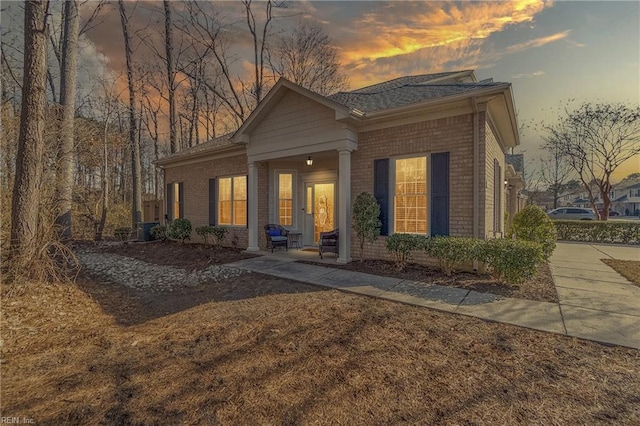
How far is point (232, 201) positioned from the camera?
10.7 metres

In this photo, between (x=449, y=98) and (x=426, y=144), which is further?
(x=426, y=144)

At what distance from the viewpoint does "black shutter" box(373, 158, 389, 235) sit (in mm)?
7199

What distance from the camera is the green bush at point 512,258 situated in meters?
5.02

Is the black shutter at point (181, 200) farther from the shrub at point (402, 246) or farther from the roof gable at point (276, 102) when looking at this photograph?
the shrub at point (402, 246)

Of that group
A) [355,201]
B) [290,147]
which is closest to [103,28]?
[290,147]

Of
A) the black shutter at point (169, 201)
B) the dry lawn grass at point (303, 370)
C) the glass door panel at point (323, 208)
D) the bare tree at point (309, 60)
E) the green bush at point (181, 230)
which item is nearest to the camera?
the dry lawn grass at point (303, 370)

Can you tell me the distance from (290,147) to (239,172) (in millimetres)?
2912

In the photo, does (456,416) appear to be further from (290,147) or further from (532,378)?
(290,147)

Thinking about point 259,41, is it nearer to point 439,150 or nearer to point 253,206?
point 253,206

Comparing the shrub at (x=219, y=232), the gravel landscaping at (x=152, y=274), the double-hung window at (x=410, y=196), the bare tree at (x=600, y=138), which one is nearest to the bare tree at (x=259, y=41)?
the shrub at (x=219, y=232)

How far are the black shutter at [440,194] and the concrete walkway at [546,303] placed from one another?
64.1 inches

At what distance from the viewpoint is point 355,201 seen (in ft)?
24.2

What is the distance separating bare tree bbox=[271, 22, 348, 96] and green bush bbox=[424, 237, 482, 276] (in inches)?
703

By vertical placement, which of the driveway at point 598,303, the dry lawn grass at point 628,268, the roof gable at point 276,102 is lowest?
the driveway at point 598,303
